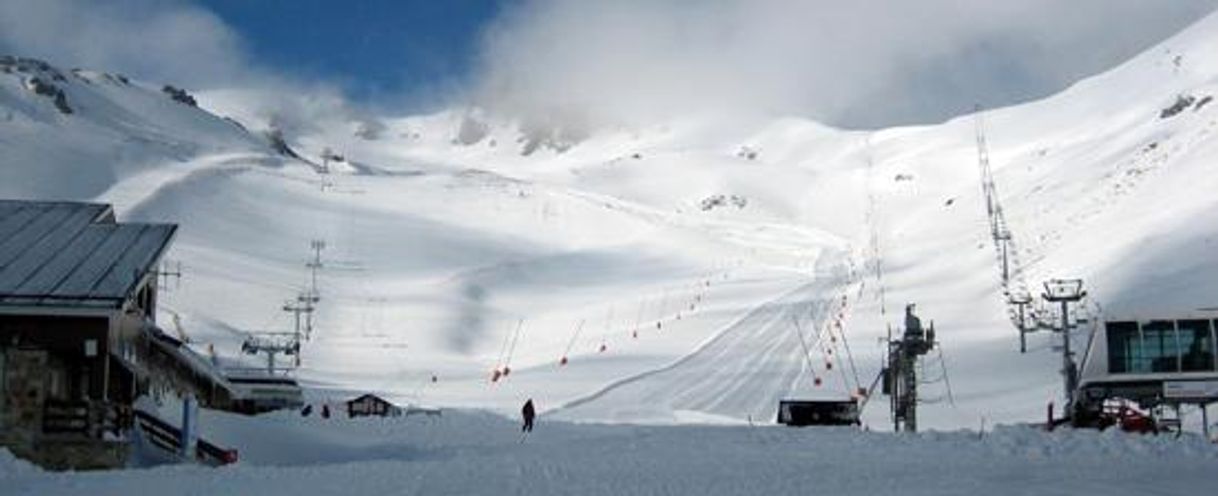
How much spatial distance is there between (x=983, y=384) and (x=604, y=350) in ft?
60.6

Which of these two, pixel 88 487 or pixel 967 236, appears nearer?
→ pixel 88 487

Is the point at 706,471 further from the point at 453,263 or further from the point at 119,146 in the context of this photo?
the point at 119,146

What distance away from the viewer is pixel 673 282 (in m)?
93.7

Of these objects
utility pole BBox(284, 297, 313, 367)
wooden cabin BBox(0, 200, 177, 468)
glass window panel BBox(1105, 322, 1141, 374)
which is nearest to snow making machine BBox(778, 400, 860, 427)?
glass window panel BBox(1105, 322, 1141, 374)

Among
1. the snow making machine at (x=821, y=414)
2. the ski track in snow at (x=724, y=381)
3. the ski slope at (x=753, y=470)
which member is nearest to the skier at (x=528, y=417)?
the ski slope at (x=753, y=470)

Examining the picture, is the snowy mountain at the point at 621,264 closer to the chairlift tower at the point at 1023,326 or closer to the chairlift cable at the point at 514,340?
the chairlift cable at the point at 514,340

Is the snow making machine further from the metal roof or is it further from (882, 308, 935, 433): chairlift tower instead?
the metal roof

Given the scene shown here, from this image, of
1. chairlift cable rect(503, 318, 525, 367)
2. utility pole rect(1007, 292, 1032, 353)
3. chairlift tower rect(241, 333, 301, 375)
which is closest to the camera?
utility pole rect(1007, 292, 1032, 353)

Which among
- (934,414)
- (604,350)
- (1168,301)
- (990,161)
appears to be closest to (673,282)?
(604,350)

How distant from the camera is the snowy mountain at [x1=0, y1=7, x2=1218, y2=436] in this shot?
175ft

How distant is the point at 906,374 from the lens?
1501 inches

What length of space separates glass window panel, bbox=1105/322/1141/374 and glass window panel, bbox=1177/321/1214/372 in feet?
3.34

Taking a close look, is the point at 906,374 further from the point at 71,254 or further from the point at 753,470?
the point at 71,254

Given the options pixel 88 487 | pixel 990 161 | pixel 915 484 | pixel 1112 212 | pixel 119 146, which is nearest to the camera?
pixel 915 484
